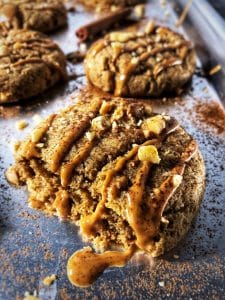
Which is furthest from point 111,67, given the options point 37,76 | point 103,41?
point 37,76

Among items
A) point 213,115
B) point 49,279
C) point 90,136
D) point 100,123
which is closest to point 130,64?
point 213,115

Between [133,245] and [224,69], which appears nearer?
[133,245]

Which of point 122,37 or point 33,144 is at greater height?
point 122,37

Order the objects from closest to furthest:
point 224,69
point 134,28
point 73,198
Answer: point 73,198, point 224,69, point 134,28

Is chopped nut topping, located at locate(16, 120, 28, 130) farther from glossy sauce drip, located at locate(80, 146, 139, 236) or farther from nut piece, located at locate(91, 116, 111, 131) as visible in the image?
glossy sauce drip, located at locate(80, 146, 139, 236)

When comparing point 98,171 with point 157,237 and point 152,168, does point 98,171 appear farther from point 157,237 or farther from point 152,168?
point 157,237

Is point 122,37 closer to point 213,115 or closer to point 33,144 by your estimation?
point 213,115
